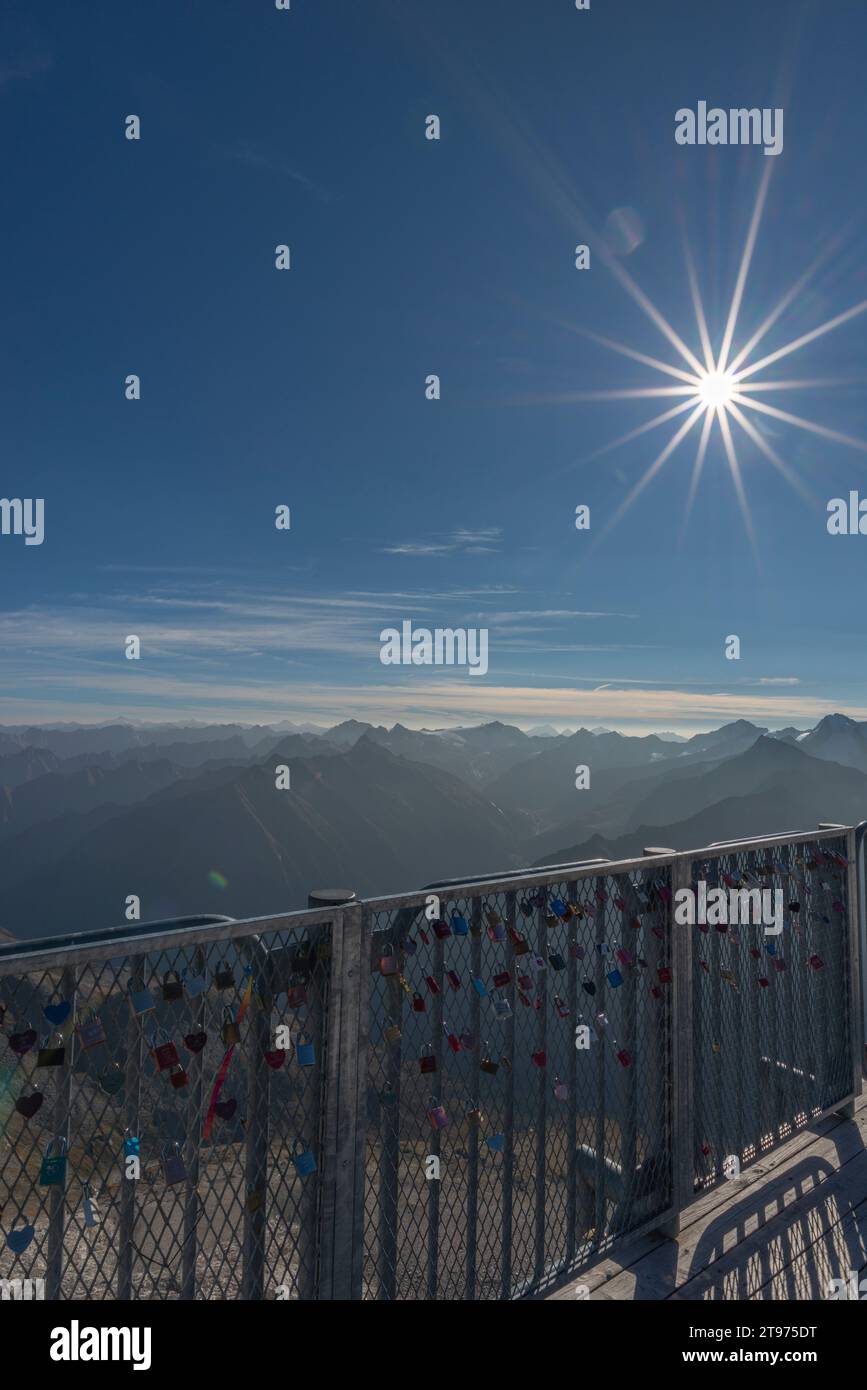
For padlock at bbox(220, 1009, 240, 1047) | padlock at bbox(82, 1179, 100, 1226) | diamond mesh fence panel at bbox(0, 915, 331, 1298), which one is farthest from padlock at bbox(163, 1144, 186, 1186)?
padlock at bbox(220, 1009, 240, 1047)

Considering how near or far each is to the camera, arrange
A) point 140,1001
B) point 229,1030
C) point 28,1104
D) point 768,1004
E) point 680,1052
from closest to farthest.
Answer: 1. point 28,1104
2. point 140,1001
3. point 229,1030
4. point 680,1052
5. point 768,1004

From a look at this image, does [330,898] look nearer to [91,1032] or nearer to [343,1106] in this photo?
[343,1106]

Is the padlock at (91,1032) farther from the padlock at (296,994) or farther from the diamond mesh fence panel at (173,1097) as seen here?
the padlock at (296,994)

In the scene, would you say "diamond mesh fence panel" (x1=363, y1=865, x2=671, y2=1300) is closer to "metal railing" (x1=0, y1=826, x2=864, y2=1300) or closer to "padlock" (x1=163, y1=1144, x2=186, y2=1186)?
"metal railing" (x1=0, y1=826, x2=864, y2=1300)

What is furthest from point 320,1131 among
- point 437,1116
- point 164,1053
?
point 164,1053

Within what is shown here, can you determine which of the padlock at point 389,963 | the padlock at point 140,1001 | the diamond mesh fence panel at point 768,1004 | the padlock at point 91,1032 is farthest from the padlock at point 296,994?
the diamond mesh fence panel at point 768,1004
